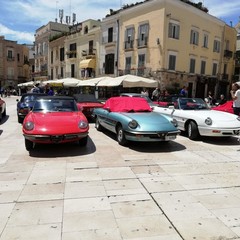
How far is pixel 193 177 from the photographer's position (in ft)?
16.9

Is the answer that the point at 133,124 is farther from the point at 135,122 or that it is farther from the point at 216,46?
the point at 216,46

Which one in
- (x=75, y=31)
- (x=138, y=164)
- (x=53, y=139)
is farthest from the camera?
(x=75, y=31)

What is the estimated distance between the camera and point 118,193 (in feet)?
14.1

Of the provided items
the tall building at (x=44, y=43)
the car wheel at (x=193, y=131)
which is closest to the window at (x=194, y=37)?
the car wheel at (x=193, y=131)

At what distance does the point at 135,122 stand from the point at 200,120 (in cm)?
239

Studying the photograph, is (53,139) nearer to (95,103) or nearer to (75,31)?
(95,103)

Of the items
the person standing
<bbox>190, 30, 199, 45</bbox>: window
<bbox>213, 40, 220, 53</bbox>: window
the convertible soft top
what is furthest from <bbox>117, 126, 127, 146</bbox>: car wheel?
<bbox>213, 40, 220, 53</bbox>: window

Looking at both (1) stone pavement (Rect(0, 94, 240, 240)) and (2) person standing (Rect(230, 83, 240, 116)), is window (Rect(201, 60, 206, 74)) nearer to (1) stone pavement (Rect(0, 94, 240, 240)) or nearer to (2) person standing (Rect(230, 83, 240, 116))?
(2) person standing (Rect(230, 83, 240, 116))

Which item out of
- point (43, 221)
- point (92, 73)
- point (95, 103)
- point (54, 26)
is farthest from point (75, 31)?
point (43, 221)

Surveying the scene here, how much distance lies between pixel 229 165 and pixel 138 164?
202 cm

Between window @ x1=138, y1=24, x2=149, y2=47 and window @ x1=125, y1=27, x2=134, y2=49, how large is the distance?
42.7 inches

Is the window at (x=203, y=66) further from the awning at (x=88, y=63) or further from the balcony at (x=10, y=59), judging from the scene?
the balcony at (x=10, y=59)

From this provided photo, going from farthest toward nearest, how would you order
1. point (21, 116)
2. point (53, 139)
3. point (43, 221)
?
point (21, 116), point (53, 139), point (43, 221)

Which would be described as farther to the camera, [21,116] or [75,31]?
[75,31]
